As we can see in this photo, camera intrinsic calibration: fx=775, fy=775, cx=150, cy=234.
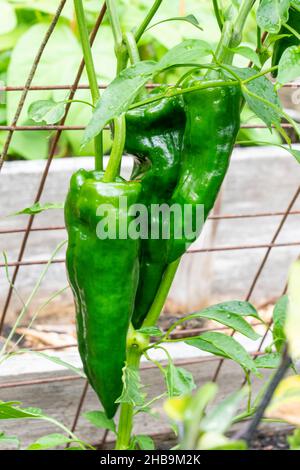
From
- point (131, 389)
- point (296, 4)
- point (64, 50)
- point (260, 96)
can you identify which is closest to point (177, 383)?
point (131, 389)

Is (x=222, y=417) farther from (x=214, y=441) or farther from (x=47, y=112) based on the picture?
(x=47, y=112)

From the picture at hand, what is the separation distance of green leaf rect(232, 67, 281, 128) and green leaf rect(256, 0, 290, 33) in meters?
0.05

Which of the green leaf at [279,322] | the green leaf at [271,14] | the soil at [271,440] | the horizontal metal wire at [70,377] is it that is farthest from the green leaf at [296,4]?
the soil at [271,440]

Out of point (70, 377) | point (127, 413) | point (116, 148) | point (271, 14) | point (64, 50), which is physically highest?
point (64, 50)

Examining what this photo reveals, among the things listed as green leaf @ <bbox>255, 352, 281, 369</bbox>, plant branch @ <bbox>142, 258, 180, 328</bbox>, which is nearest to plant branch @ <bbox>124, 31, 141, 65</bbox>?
plant branch @ <bbox>142, 258, 180, 328</bbox>

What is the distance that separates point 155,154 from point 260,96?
150 millimetres

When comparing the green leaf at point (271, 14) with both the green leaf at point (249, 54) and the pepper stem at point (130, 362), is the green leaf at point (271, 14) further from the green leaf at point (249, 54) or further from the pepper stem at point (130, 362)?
the pepper stem at point (130, 362)

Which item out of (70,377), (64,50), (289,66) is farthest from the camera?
(64,50)

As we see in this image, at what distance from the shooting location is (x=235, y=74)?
28.7 inches

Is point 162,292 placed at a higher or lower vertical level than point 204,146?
lower

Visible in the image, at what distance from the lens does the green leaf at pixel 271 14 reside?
0.72 meters

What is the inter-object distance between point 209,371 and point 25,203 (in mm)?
566

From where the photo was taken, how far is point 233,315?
0.85 meters

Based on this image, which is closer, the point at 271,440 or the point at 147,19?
the point at 147,19
